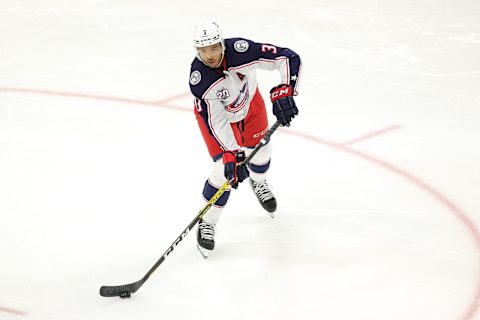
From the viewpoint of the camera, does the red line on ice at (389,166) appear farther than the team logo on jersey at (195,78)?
No

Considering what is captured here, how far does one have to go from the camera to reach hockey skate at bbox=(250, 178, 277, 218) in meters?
3.96

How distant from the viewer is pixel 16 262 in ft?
11.8

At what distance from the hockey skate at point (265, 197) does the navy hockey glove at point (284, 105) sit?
2.14 ft

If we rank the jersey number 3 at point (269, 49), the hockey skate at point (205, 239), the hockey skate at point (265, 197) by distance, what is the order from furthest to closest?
the hockey skate at point (265, 197)
the hockey skate at point (205, 239)
the jersey number 3 at point (269, 49)

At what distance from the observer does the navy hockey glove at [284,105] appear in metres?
3.39

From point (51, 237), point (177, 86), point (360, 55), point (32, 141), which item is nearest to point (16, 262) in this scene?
point (51, 237)

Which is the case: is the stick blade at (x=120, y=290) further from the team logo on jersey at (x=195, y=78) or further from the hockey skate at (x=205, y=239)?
the team logo on jersey at (x=195, y=78)

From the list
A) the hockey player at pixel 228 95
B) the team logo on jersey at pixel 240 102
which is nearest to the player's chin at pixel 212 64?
the hockey player at pixel 228 95

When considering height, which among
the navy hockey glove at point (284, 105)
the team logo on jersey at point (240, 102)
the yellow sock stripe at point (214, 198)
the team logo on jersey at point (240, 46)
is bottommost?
the yellow sock stripe at point (214, 198)

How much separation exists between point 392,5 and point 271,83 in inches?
78.1

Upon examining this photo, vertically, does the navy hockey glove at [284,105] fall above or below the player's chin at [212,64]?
below

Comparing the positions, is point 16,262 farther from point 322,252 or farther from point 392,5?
point 392,5

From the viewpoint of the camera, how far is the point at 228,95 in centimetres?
349

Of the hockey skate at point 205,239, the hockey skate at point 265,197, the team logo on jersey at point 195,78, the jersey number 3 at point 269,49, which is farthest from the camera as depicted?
the hockey skate at point 265,197
